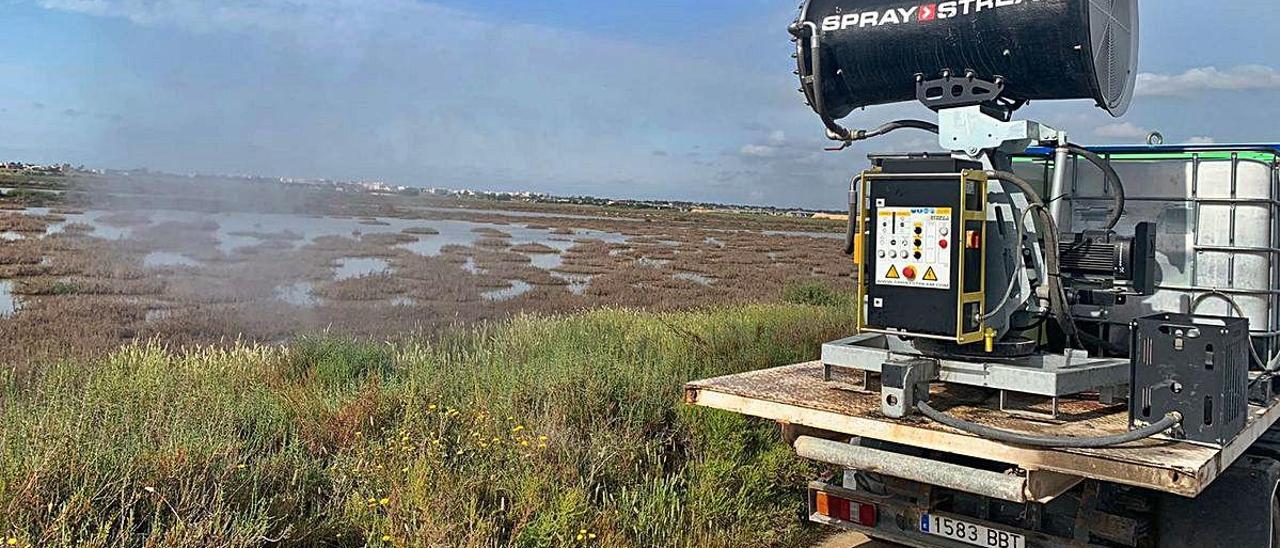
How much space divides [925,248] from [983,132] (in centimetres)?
81

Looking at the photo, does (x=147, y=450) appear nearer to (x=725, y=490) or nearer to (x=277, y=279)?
(x=725, y=490)

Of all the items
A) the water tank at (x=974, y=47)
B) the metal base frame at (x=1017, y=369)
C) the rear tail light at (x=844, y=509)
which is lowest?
the rear tail light at (x=844, y=509)

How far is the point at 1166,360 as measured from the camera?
3410 millimetres

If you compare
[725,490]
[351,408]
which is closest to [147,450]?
[351,408]

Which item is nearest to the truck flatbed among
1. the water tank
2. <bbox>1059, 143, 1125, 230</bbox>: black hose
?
<bbox>1059, 143, 1125, 230</bbox>: black hose

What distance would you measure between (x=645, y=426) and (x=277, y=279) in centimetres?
1696

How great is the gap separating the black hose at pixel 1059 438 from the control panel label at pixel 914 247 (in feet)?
1.95

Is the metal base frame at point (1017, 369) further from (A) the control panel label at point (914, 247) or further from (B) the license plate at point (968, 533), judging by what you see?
(B) the license plate at point (968, 533)

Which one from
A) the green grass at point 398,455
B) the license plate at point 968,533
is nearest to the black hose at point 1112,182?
the license plate at point 968,533

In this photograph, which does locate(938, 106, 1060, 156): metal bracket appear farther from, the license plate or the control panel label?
the license plate

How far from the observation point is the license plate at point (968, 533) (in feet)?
13.6

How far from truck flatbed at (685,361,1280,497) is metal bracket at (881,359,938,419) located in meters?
0.05

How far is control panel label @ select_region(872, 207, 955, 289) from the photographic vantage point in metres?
3.79

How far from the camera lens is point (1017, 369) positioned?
3830mm
